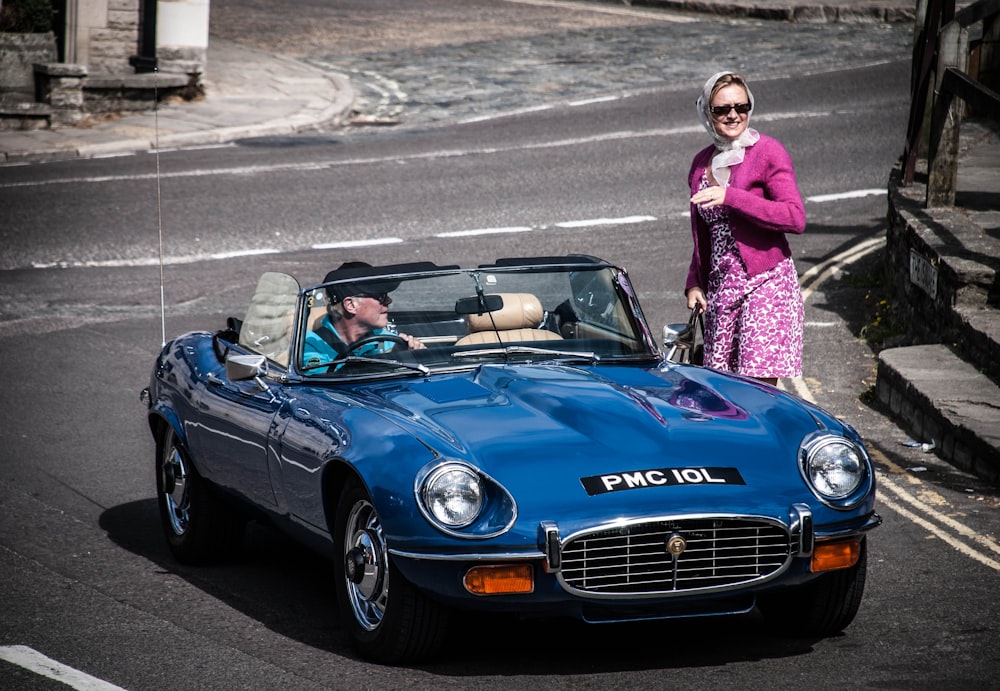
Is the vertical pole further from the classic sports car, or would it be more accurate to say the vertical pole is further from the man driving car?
the man driving car

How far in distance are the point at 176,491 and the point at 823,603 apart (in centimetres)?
316

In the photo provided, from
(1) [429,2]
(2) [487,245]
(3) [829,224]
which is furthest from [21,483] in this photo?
(1) [429,2]

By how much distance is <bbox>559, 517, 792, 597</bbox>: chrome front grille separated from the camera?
5094 millimetres

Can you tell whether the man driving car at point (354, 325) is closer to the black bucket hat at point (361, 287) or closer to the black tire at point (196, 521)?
the black bucket hat at point (361, 287)

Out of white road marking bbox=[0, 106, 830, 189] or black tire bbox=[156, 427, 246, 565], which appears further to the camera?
white road marking bbox=[0, 106, 830, 189]

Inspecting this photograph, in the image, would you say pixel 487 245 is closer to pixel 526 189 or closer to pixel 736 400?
pixel 526 189

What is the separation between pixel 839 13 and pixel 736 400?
24.8 meters

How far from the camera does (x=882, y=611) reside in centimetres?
603

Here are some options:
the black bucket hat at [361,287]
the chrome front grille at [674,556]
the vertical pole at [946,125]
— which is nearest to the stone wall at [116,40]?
the vertical pole at [946,125]

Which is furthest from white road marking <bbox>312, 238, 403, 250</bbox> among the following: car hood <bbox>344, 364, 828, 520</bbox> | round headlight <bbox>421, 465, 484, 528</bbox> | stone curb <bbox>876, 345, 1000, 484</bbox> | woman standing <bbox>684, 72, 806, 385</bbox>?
round headlight <bbox>421, 465, 484, 528</bbox>

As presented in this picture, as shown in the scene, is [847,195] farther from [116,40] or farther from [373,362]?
[116,40]

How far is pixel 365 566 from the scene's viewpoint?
551 cm

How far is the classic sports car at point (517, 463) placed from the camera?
5.13m

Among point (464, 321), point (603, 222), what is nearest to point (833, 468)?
point (464, 321)
